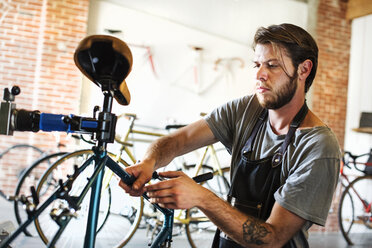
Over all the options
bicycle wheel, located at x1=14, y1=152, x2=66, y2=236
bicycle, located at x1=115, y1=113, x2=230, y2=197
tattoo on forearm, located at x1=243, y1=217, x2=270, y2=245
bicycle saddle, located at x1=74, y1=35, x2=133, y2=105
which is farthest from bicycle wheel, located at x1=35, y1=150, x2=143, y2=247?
bicycle saddle, located at x1=74, y1=35, x2=133, y2=105

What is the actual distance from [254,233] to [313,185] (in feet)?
0.81

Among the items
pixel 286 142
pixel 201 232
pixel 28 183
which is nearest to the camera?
pixel 286 142

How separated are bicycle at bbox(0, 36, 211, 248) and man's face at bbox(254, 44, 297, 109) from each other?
594mm

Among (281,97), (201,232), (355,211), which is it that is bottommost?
(201,232)

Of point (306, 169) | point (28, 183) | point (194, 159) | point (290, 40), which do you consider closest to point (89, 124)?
point (306, 169)

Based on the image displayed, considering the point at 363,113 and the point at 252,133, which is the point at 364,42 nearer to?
the point at 363,113

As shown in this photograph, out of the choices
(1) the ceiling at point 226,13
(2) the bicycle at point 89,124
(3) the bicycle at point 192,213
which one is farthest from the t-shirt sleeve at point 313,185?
(1) the ceiling at point 226,13

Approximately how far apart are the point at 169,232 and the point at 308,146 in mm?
538

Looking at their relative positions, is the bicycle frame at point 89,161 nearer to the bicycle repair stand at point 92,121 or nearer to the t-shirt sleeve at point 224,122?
the bicycle repair stand at point 92,121

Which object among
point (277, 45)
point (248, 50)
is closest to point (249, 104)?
point (277, 45)

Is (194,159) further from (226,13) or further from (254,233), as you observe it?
(254,233)

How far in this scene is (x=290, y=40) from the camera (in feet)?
4.82

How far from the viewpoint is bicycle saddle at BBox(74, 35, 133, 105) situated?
0.98 metres

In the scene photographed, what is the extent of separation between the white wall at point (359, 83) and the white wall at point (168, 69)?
4.39 ft
